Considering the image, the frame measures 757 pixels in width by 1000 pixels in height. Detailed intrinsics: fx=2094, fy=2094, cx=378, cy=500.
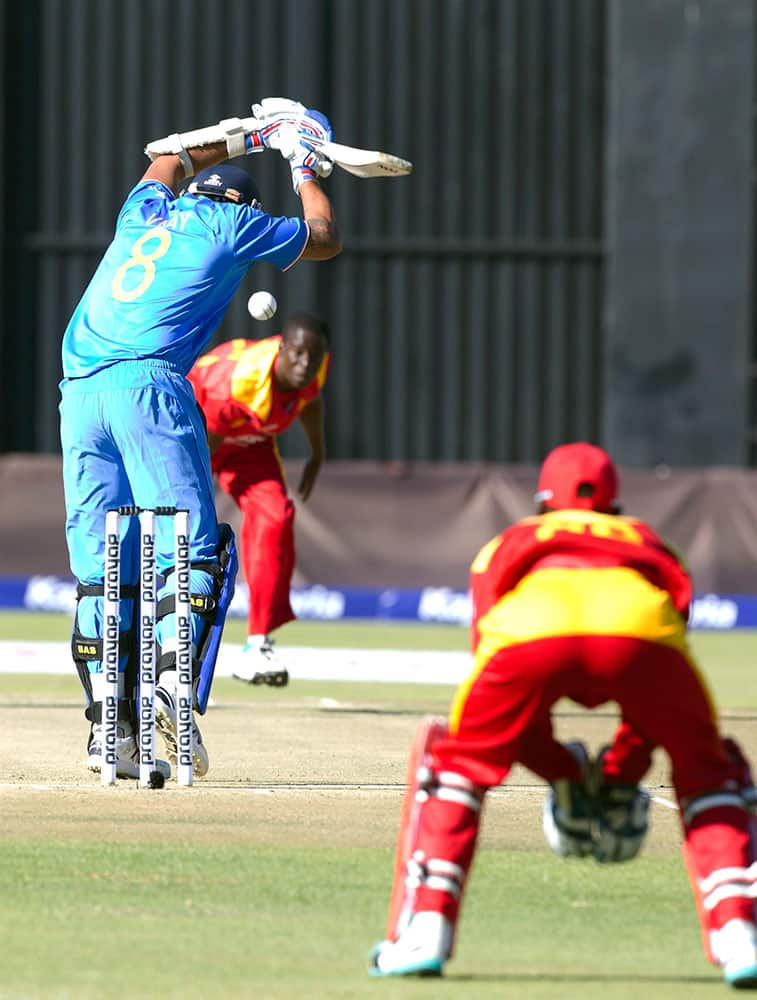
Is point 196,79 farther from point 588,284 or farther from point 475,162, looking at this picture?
point 588,284

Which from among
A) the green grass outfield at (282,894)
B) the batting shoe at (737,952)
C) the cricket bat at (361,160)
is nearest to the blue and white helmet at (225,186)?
the cricket bat at (361,160)

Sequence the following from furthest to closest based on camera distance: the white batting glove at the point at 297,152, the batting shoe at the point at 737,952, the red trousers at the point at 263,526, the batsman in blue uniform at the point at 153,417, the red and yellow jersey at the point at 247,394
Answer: the red and yellow jersey at the point at 247,394 < the red trousers at the point at 263,526 < the white batting glove at the point at 297,152 < the batsman in blue uniform at the point at 153,417 < the batting shoe at the point at 737,952

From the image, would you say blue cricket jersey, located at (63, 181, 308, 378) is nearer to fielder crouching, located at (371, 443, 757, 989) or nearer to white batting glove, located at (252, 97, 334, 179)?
white batting glove, located at (252, 97, 334, 179)

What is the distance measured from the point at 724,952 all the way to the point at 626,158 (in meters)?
17.4

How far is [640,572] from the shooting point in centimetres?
440

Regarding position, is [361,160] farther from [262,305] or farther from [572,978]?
[572,978]

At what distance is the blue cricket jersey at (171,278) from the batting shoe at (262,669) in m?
3.41

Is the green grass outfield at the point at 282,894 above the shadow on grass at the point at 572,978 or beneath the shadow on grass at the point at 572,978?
beneath

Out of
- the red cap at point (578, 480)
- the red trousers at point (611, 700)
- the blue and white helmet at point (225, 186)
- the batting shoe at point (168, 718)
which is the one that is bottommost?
the batting shoe at point (168, 718)

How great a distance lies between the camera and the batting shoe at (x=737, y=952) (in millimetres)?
4055

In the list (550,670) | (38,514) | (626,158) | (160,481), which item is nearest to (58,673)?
(160,481)

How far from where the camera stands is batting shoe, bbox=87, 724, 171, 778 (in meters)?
6.54

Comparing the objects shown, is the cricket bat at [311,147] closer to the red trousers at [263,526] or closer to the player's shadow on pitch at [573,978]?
the red trousers at [263,526]

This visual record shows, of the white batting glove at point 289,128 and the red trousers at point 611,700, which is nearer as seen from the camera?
the red trousers at point 611,700
